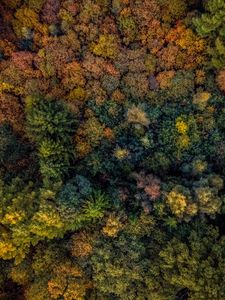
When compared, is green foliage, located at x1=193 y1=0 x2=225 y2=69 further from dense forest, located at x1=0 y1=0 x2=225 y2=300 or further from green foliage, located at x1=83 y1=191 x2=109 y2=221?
green foliage, located at x1=83 y1=191 x2=109 y2=221

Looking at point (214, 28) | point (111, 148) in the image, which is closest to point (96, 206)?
point (111, 148)

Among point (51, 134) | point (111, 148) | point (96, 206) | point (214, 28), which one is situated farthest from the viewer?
point (111, 148)

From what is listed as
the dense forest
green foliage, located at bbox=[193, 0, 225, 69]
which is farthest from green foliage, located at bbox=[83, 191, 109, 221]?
green foliage, located at bbox=[193, 0, 225, 69]

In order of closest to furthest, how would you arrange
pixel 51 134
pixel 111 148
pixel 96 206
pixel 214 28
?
1. pixel 214 28
2. pixel 96 206
3. pixel 51 134
4. pixel 111 148

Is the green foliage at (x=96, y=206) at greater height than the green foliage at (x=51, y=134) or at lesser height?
lesser

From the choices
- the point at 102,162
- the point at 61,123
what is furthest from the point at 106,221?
the point at 61,123

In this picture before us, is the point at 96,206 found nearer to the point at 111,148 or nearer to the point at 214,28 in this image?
the point at 111,148

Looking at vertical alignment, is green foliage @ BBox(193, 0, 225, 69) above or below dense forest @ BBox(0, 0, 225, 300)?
above

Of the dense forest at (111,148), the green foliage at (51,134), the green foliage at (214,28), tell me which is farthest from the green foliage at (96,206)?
the green foliage at (214,28)

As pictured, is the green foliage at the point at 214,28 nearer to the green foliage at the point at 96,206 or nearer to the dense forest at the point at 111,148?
the dense forest at the point at 111,148
